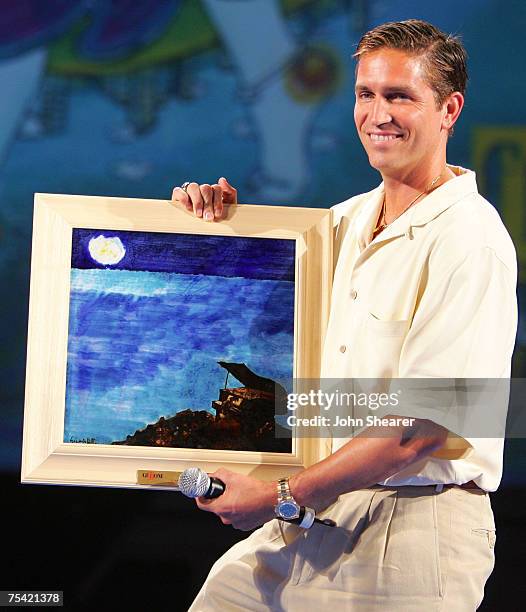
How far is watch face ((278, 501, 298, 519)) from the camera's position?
6.35 feet

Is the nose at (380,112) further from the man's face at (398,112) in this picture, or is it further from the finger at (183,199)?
the finger at (183,199)

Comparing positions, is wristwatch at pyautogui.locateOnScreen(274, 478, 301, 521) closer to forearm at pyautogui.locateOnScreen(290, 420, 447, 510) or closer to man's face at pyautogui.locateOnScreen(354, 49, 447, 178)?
forearm at pyautogui.locateOnScreen(290, 420, 447, 510)

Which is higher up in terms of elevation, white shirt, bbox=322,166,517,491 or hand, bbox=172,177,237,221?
hand, bbox=172,177,237,221

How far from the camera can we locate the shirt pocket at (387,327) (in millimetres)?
1978

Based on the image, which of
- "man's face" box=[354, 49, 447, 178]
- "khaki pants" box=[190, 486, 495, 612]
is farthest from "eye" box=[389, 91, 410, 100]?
"khaki pants" box=[190, 486, 495, 612]

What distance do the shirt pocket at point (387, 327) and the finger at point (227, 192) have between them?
49 centimetres

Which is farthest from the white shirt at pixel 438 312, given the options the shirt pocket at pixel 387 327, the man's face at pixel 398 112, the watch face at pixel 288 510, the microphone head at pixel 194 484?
the microphone head at pixel 194 484

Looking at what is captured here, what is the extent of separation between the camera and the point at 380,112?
6.85ft

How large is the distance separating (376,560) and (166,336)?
0.67m

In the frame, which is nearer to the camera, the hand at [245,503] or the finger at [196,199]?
the hand at [245,503]

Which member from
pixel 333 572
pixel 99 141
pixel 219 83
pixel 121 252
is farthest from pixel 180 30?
pixel 333 572

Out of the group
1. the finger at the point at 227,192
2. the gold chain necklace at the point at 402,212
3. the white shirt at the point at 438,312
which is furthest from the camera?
the finger at the point at 227,192

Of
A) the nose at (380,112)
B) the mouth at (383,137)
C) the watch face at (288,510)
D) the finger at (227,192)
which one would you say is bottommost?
the watch face at (288,510)

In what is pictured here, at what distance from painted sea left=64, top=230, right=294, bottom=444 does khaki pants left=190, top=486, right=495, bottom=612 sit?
35 cm
